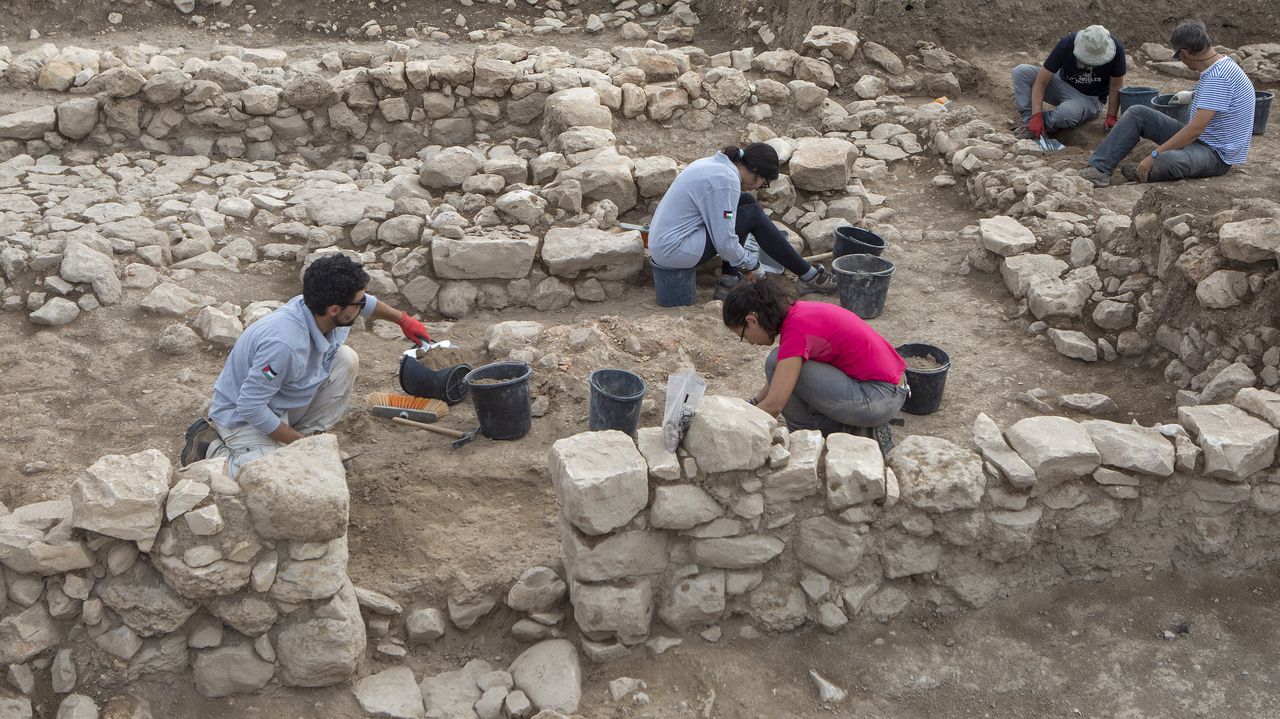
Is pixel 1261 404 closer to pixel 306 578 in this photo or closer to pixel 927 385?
pixel 927 385

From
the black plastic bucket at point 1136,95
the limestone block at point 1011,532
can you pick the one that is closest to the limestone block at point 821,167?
the black plastic bucket at point 1136,95

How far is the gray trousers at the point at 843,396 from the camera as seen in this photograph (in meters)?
4.97

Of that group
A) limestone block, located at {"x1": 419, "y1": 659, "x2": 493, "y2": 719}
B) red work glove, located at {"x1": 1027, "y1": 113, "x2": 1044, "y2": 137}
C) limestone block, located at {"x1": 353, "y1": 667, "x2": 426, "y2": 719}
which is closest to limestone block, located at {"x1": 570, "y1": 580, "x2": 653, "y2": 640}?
limestone block, located at {"x1": 419, "y1": 659, "x2": 493, "y2": 719}

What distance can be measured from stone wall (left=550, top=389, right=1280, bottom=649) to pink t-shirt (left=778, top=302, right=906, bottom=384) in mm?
558

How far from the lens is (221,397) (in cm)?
498

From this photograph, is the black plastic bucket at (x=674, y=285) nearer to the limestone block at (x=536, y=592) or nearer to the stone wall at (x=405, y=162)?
the stone wall at (x=405, y=162)

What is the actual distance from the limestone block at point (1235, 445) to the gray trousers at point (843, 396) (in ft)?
4.43

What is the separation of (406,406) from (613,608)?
2.21 metres

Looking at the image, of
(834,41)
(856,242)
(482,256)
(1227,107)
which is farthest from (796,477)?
(834,41)

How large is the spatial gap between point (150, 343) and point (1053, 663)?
18.0 feet

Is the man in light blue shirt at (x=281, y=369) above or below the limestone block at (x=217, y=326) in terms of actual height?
above

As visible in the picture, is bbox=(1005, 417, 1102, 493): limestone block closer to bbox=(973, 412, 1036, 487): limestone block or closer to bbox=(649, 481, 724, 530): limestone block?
bbox=(973, 412, 1036, 487): limestone block

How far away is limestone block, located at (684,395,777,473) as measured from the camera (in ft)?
Result: 13.5

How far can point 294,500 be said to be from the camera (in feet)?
12.4
